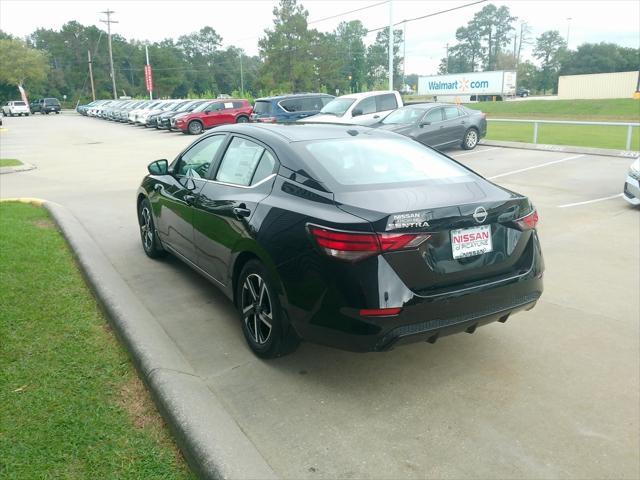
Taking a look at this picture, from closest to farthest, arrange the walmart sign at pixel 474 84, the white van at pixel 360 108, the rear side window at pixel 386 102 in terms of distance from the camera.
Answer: the white van at pixel 360 108, the rear side window at pixel 386 102, the walmart sign at pixel 474 84

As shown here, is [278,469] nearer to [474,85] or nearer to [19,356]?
[19,356]

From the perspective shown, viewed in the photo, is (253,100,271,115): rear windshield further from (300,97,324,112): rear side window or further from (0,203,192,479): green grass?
(0,203,192,479): green grass

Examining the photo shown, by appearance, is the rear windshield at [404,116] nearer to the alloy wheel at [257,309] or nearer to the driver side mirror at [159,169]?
the driver side mirror at [159,169]

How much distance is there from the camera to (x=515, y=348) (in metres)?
4.04

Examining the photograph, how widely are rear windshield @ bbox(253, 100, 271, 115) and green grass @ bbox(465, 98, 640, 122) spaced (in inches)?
1054

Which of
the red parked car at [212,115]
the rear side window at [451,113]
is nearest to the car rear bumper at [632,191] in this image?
the rear side window at [451,113]

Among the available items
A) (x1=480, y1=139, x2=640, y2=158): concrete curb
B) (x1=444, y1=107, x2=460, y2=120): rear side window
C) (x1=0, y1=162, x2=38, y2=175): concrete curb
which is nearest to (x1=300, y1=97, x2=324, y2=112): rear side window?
(x1=480, y1=139, x2=640, y2=158): concrete curb

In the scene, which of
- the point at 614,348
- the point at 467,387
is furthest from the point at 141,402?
the point at 614,348

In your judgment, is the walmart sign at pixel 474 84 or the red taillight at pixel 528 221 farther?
the walmart sign at pixel 474 84

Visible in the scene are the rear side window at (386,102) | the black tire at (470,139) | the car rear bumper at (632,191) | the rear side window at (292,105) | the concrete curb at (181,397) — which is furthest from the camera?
the rear side window at (292,105)

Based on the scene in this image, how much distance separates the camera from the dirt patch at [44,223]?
286 inches

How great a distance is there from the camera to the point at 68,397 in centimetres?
320

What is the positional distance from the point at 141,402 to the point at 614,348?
3.25 m

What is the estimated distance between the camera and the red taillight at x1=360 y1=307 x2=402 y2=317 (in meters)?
3.05
